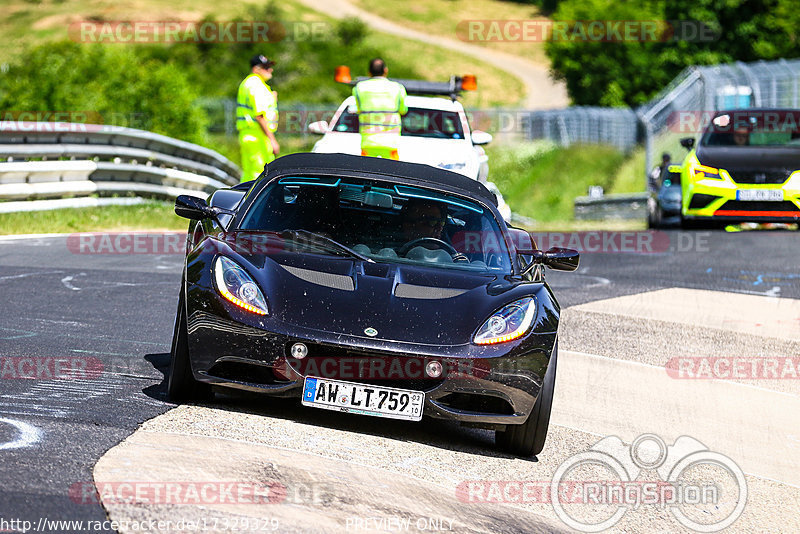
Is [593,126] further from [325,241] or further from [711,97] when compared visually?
[325,241]

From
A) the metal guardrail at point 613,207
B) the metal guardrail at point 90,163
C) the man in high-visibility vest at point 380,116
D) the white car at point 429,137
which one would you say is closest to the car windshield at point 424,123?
the white car at point 429,137

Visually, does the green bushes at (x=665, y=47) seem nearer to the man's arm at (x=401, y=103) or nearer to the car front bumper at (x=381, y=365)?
the man's arm at (x=401, y=103)

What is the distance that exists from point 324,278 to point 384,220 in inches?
42.1

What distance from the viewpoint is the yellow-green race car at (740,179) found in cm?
1723

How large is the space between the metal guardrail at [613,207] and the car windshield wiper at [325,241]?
19.5 meters

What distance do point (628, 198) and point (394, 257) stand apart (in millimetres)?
19817

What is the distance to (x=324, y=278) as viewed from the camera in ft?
20.2

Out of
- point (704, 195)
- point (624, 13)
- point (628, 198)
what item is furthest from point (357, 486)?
point (624, 13)

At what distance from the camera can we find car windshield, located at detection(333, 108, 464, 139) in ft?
48.3

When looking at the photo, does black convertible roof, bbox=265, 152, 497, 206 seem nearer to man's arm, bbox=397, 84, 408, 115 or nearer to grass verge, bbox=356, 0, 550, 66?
man's arm, bbox=397, 84, 408, 115

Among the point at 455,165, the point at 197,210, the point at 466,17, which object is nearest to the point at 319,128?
the point at 455,165

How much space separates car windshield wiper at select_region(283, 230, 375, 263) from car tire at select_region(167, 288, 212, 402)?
774mm

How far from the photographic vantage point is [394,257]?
6660mm

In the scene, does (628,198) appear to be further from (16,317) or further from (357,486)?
(357,486)
